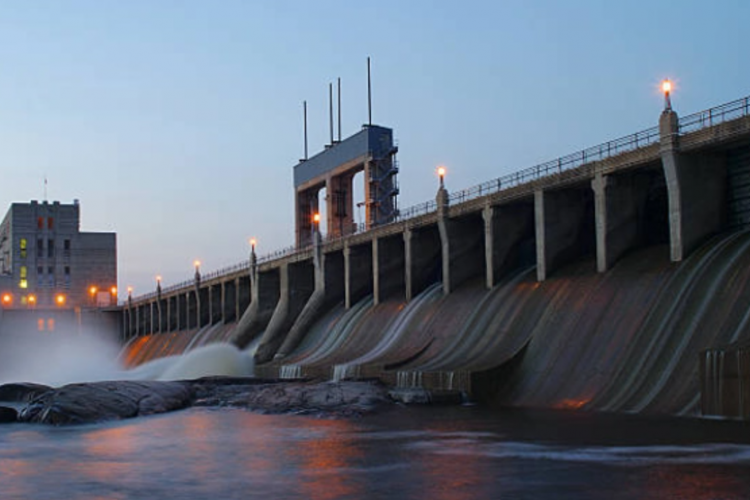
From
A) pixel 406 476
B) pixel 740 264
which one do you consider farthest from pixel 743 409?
pixel 406 476

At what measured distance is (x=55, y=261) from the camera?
492 ft

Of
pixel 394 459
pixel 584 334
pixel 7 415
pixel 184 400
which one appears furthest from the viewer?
pixel 184 400

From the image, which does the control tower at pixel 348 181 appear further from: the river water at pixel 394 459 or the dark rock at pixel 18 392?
the river water at pixel 394 459

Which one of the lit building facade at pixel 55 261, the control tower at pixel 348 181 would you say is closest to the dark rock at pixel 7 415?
the control tower at pixel 348 181

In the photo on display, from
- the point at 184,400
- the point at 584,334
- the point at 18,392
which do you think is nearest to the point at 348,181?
the point at 18,392

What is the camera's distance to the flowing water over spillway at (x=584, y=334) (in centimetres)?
3212

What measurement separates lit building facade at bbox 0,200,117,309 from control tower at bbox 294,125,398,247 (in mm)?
64472

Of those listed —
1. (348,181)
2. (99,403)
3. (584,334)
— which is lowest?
(99,403)

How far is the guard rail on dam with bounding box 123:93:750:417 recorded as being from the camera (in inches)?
1298

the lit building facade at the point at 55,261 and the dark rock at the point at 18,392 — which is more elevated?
the lit building facade at the point at 55,261

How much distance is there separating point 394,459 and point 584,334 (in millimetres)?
16422

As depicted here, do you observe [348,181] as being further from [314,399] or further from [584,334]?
[584,334]

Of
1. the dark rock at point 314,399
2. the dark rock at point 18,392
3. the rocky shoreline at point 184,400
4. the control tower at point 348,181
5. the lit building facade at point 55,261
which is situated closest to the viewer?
the rocky shoreline at point 184,400

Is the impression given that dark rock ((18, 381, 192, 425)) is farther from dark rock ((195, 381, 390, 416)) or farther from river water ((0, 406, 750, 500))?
dark rock ((195, 381, 390, 416))
